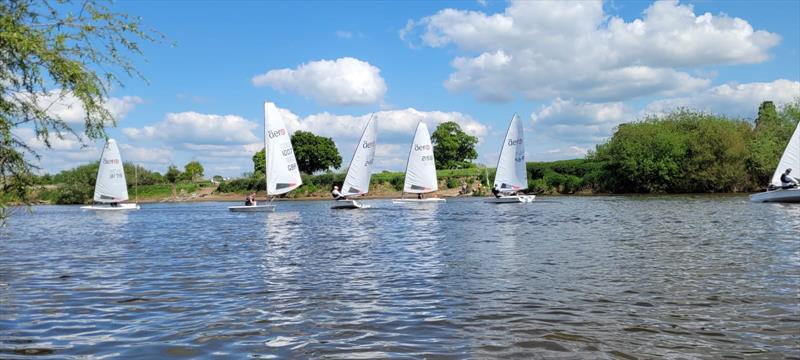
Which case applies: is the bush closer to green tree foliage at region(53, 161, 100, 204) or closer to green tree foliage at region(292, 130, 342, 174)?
green tree foliage at region(292, 130, 342, 174)

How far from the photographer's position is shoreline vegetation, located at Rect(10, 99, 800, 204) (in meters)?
78.1

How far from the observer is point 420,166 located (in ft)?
199

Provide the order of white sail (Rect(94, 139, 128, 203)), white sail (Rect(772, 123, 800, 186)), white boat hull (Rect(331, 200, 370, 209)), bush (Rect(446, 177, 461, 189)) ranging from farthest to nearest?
bush (Rect(446, 177, 461, 189)) → white sail (Rect(94, 139, 128, 203)) → white boat hull (Rect(331, 200, 370, 209)) → white sail (Rect(772, 123, 800, 186))

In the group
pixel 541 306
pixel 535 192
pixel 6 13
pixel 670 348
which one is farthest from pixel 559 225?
pixel 535 192

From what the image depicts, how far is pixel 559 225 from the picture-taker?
2978 cm

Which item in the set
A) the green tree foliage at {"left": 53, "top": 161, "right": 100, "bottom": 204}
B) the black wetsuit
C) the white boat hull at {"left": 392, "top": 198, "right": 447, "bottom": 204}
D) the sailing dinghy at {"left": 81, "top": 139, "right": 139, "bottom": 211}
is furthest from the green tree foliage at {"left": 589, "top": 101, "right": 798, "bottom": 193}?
the green tree foliage at {"left": 53, "top": 161, "right": 100, "bottom": 204}

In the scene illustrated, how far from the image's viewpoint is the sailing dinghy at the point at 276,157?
49.8 metres

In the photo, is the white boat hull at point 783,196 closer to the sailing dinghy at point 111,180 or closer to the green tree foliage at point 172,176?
the sailing dinghy at point 111,180

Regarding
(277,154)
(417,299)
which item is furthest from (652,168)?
(417,299)

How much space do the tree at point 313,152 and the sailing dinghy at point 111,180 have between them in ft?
202

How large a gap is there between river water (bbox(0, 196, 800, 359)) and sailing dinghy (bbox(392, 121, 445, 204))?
3819 cm

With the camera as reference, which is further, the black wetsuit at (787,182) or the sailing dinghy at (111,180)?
the sailing dinghy at (111,180)

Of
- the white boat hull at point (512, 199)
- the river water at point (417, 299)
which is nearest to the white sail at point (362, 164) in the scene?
the white boat hull at point (512, 199)

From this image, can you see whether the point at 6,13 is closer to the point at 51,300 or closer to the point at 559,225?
the point at 51,300
